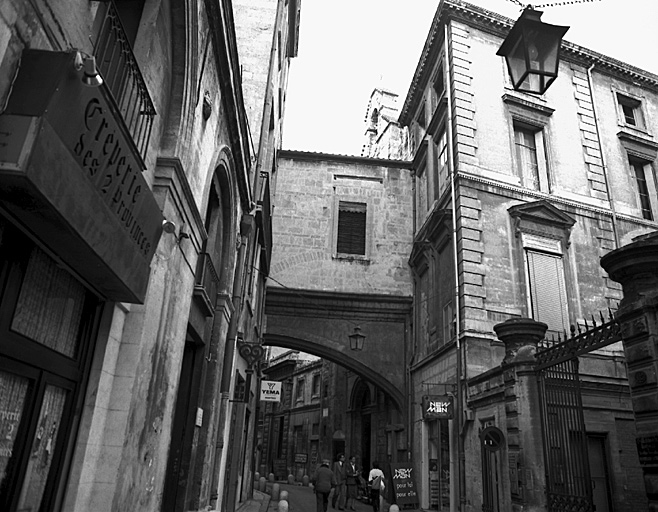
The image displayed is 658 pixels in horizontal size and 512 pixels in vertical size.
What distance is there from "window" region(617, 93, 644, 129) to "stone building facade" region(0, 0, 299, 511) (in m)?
15.1

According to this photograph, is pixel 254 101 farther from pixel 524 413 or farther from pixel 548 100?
pixel 548 100

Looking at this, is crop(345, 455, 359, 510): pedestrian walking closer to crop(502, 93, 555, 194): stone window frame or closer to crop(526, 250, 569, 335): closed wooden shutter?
crop(526, 250, 569, 335): closed wooden shutter

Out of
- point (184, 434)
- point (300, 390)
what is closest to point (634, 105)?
point (184, 434)

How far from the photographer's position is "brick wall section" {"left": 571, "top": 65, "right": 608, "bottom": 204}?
15641 mm

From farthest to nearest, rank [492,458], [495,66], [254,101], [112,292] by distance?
[495,66] → [254,101] → [492,458] → [112,292]

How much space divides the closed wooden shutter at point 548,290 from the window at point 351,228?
6.16 metres

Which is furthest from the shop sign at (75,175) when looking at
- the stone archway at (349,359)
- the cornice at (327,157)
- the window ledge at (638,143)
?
the window ledge at (638,143)

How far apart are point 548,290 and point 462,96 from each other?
5.76 m

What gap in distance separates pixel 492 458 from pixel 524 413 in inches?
102

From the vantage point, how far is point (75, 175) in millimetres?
3000

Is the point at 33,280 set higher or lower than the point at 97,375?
higher

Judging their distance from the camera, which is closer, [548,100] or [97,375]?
[97,375]

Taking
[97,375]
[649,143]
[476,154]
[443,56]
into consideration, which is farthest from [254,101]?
[649,143]

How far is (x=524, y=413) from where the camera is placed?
787 cm
